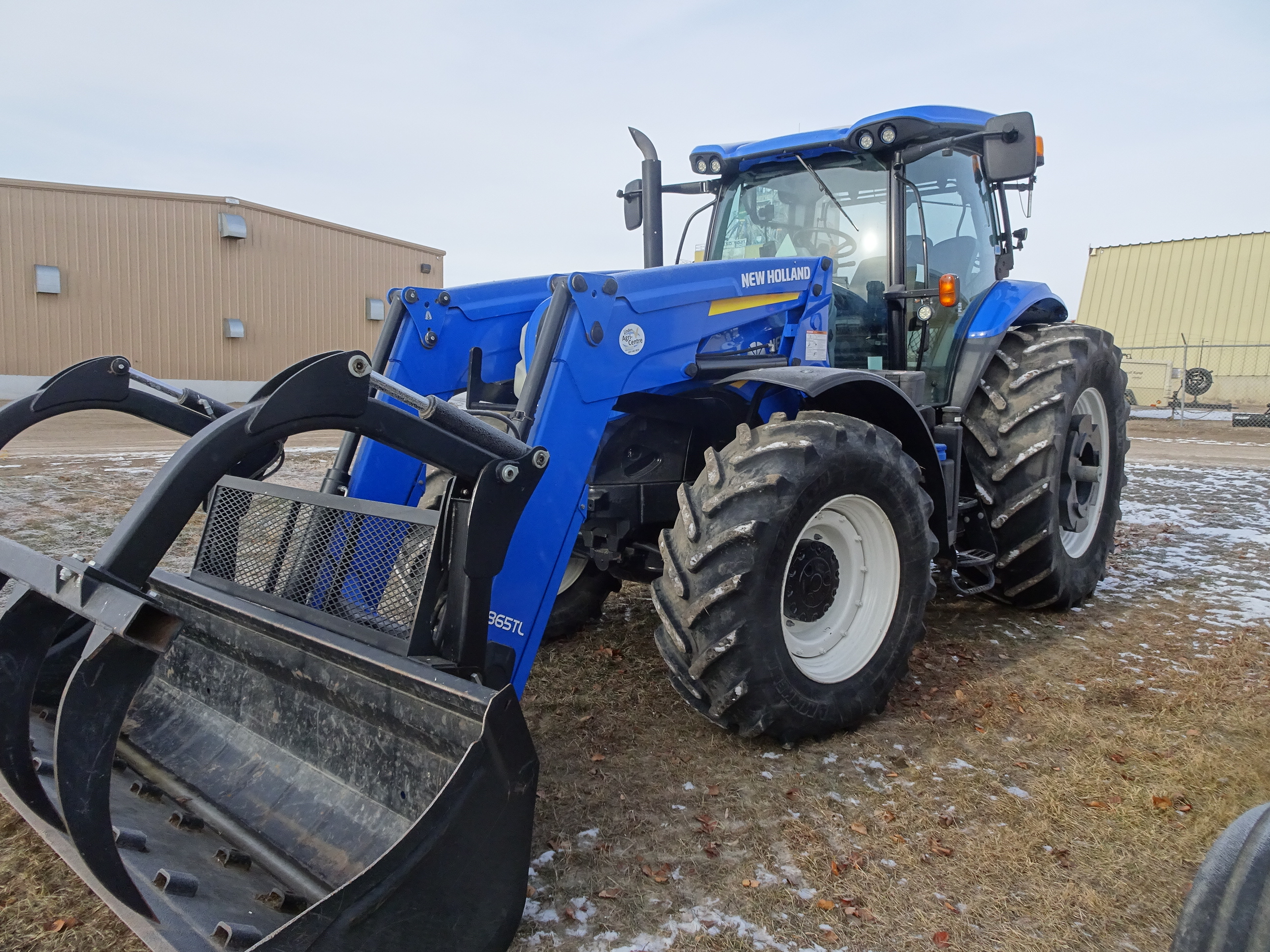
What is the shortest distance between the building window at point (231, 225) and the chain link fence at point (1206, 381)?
852 inches

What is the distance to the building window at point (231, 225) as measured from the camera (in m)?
21.5

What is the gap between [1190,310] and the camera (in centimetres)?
2438

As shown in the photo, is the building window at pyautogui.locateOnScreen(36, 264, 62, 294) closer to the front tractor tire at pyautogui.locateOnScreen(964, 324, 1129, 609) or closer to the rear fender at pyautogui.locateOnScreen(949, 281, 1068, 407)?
the rear fender at pyautogui.locateOnScreen(949, 281, 1068, 407)

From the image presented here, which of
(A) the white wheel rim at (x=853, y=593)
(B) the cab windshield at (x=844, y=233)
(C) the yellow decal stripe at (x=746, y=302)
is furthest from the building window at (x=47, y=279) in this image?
(A) the white wheel rim at (x=853, y=593)

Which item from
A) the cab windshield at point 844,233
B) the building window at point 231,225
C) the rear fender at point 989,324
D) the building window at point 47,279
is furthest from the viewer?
the building window at point 231,225

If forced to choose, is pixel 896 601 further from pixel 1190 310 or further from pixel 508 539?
pixel 1190 310

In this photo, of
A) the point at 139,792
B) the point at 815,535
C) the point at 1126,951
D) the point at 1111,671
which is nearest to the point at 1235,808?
the point at 1126,951

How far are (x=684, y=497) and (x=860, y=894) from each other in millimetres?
1346

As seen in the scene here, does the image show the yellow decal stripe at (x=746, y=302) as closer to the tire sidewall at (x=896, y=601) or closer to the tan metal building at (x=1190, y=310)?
the tire sidewall at (x=896, y=601)

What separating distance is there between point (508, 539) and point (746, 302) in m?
1.78

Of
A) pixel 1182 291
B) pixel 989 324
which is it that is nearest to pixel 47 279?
pixel 989 324

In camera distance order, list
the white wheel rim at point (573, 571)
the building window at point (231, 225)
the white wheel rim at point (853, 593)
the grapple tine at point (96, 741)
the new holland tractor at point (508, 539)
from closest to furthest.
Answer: the grapple tine at point (96, 741)
the new holland tractor at point (508, 539)
the white wheel rim at point (853, 593)
the white wheel rim at point (573, 571)
the building window at point (231, 225)

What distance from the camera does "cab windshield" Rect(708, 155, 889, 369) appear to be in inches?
182

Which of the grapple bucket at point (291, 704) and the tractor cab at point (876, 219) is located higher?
the tractor cab at point (876, 219)
